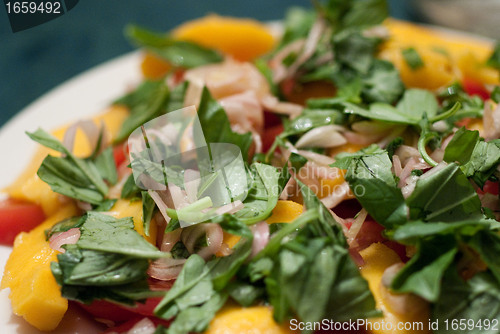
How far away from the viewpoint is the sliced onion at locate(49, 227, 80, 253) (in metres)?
1.80

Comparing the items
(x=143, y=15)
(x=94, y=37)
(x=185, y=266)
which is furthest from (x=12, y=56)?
(x=185, y=266)

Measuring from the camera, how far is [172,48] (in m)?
3.07

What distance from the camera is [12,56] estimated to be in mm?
3764

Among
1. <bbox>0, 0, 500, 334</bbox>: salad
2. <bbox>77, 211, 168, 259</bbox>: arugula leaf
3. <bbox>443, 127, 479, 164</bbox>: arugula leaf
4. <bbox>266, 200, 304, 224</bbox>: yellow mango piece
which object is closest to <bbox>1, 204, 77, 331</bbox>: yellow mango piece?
<bbox>0, 0, 500, 334</bbox>: salad

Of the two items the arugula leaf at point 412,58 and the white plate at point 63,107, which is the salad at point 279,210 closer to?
the arugula leaf at point 412,58

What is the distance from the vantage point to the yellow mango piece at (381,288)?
1.57m

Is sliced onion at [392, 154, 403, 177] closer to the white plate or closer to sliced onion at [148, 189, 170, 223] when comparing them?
sliced onion at [148, 189, 170, 223]

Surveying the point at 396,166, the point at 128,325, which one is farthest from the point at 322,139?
the point at 128,325

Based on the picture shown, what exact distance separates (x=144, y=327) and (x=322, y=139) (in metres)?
1.08

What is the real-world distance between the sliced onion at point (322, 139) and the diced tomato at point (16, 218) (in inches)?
49.5

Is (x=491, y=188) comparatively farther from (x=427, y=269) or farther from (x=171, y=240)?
(x=171, y=240)

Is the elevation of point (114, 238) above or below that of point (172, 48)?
below

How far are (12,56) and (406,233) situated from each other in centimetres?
343

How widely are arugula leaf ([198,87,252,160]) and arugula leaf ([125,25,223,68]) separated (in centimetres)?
92
